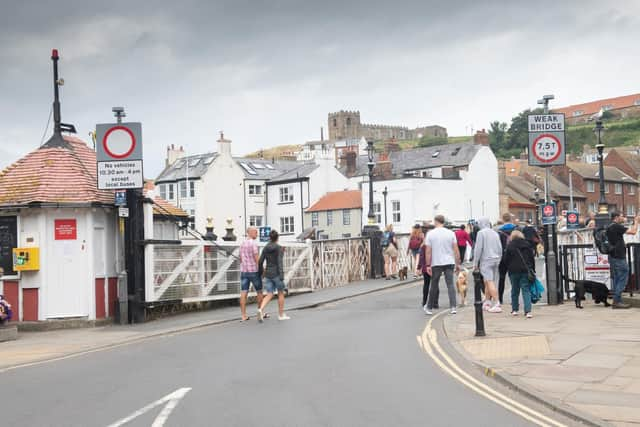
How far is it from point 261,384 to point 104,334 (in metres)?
7.57

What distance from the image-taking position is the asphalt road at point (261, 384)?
7.43m

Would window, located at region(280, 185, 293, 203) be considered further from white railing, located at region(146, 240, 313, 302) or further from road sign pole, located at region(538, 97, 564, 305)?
road sign pole, located at region(538, 97, 564, 305)

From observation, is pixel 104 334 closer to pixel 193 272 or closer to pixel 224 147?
pixel 193 272

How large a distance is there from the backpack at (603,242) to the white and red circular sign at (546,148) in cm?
190

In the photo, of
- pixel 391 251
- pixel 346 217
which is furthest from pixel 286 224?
pixel 391 251

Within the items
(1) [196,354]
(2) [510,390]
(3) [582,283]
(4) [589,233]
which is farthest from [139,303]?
(4) [589,233]

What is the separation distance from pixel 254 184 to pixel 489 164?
2168 centimetres

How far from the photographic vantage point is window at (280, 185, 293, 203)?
69.5 m

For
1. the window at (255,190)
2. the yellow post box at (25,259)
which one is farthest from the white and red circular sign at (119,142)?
the window at (255,190)

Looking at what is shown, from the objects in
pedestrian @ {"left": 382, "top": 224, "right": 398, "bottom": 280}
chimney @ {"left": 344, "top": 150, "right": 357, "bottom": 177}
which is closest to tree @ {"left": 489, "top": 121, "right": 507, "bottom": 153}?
chimney @ {"left": 344, "top": 150, "right": 357, "bottom": 177}

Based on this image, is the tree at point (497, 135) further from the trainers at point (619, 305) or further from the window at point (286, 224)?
the trainers at point (619, 305)

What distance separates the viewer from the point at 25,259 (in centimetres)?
1684

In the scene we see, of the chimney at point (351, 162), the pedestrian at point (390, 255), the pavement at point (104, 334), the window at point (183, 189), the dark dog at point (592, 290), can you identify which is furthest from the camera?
the chimney at point (351, 162)

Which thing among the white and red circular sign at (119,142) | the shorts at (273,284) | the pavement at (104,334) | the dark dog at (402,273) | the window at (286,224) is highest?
the white and red circular sign at (119,142)
